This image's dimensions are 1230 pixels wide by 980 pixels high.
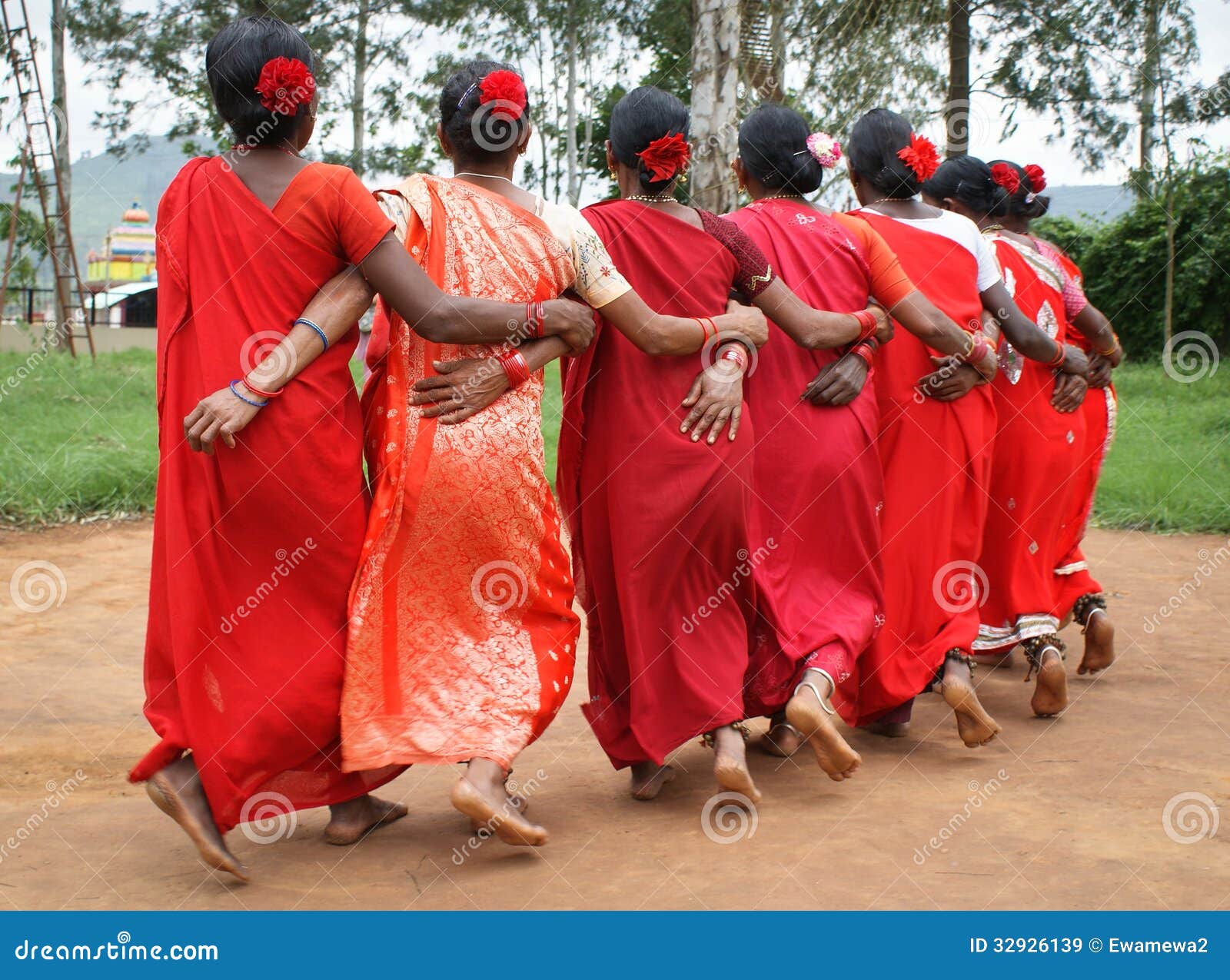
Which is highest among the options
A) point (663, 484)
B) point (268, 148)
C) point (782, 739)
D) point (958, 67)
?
point (958, 67)

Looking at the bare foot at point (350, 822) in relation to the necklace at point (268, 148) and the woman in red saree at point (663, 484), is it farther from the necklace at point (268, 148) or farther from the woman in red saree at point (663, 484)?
the necklace at point (268, 148)

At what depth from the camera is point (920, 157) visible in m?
4.30

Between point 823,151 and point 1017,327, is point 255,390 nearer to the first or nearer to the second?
point 823,151

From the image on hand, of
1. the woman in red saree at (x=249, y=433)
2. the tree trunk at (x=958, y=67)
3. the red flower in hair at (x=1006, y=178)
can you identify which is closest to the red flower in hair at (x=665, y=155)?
the woman in red saree at (x=249, y=433)

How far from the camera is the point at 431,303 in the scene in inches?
124

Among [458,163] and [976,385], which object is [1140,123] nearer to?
[976,385]

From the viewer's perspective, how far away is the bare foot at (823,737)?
3551mm

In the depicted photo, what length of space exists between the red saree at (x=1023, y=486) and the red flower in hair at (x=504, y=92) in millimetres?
2323

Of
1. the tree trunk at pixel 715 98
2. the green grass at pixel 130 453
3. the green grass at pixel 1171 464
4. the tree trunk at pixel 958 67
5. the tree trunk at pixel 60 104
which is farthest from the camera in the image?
the tree trunk at pixel 60 104

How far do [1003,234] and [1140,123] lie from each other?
48.4 ft

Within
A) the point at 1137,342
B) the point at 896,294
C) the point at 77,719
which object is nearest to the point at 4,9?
the point at 77,719

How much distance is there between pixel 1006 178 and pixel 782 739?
2444mm

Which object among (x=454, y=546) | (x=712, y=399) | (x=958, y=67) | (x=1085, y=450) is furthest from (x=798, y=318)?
(x=958, y=67)

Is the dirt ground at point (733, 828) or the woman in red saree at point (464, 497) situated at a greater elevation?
the woman in red saree at point (464, 497)
